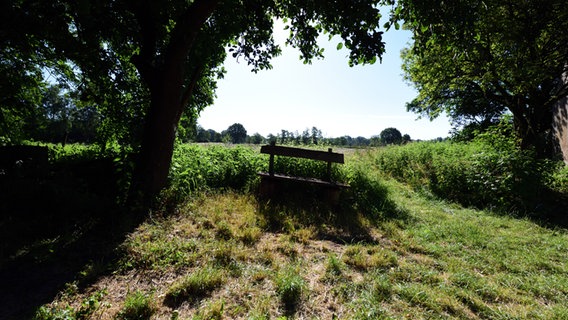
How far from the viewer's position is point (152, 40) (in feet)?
17.4

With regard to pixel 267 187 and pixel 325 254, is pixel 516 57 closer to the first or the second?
pixel 267 187

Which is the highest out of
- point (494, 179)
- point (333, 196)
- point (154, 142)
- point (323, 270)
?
point (154, 142)

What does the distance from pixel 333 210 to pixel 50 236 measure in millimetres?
5361

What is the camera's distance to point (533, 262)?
4.12 m

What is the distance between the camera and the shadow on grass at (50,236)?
286 centimetres

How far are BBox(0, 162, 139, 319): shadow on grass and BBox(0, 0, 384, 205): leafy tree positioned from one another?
90 centimetres

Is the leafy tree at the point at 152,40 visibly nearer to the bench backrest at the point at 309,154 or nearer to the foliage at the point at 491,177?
the bench backrest at the point at 309,154

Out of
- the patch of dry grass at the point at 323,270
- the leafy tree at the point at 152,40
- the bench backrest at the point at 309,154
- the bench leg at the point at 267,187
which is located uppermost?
the leafy tree at the point at 152,40

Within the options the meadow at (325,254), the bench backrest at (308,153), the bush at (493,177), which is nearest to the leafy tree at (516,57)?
the bush at (493,177)

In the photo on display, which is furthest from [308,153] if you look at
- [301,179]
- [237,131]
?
[237,131]

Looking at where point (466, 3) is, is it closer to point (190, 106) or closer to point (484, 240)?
point (484, 240)

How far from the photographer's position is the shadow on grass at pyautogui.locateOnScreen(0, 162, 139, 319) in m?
2.86

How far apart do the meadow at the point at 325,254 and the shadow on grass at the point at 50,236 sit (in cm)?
8

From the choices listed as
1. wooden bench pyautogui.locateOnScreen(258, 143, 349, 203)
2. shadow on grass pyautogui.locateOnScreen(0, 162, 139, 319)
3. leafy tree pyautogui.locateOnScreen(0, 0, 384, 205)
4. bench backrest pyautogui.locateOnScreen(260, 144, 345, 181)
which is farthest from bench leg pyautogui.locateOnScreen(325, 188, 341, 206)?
shadow on grass pyautogui.locateOnScreen(0, 162, 139, 319)
